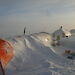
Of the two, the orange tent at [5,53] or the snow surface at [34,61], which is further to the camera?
the orange tent at [5,53]

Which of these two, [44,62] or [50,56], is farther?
[50,56]

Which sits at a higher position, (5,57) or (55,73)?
(5,57)

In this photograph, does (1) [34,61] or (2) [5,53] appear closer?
(2) [5,53]

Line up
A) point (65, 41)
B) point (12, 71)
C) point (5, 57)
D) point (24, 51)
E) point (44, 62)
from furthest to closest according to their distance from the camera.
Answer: point (65, 41), point (24, 51), point (44, 62), point (5, 57), point (12, 71)

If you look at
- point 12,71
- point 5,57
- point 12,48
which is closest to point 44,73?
point 12,71

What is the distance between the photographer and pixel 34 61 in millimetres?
7434

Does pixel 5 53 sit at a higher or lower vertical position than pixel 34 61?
higher

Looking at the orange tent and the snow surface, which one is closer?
the snow surface

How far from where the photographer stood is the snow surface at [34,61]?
19.9 ft

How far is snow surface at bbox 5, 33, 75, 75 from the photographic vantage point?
605cm

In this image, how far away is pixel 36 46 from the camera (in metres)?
9.02

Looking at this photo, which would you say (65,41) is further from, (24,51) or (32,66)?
(32,66)

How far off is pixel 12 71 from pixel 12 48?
1.49 meters

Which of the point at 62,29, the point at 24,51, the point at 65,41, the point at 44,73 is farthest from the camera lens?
the point at 62,29
